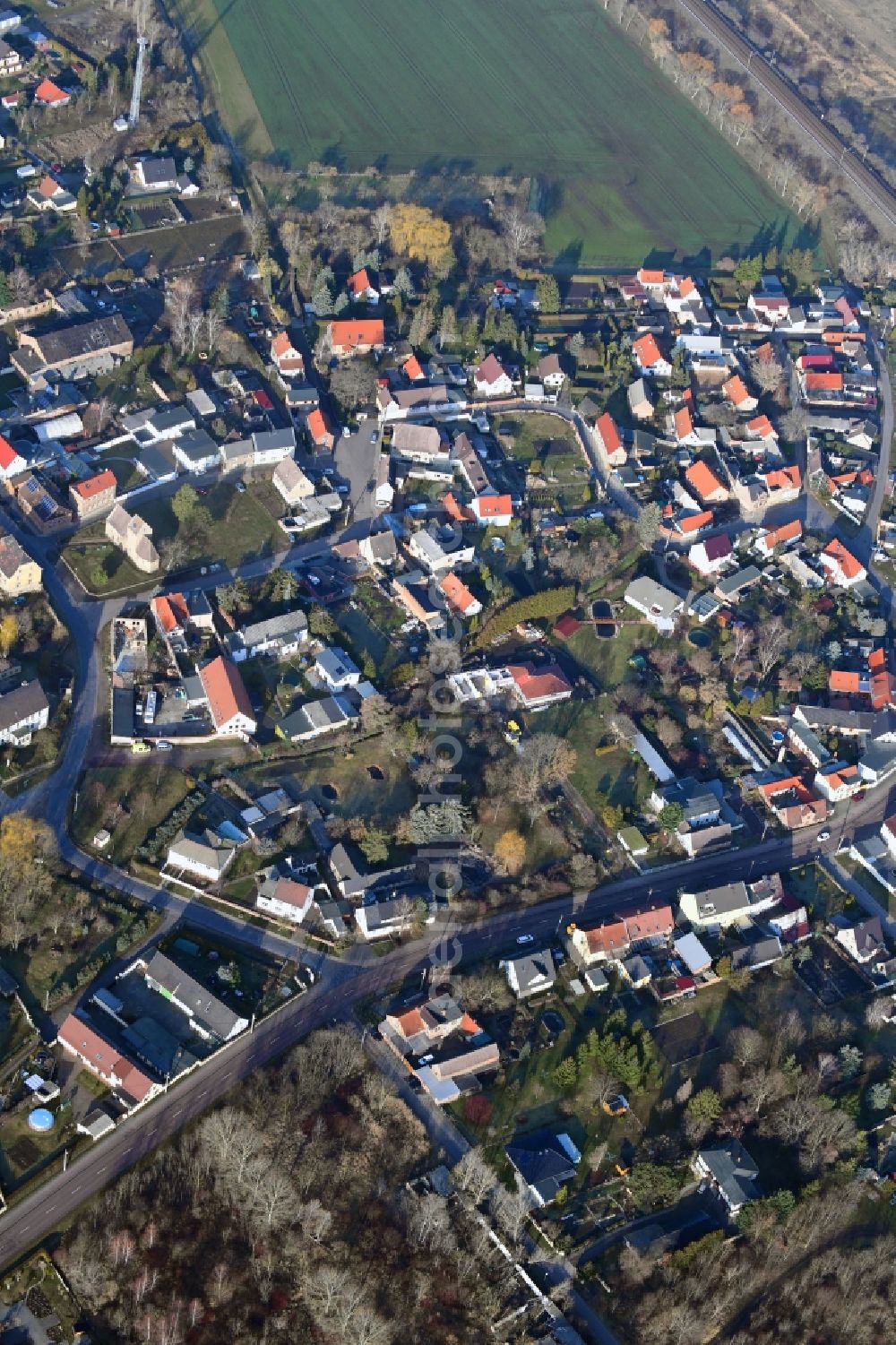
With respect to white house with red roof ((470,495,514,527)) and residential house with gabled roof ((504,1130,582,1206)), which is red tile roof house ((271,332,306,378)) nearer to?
white house with red roof ((470,495,514,527))

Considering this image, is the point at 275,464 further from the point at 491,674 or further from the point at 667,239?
the point at 667,239

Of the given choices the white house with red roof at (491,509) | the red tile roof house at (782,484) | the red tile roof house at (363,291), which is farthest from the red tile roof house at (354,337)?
the red tile roof house at (782,484)

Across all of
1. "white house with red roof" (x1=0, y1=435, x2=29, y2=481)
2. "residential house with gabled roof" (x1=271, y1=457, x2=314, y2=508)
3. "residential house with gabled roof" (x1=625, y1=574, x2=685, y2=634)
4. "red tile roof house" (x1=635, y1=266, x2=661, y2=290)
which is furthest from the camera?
"red tile roof house" (x1=635, y1=266, x2=661, y2=290)

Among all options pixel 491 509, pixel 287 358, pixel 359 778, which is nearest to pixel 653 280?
pixel 287 358

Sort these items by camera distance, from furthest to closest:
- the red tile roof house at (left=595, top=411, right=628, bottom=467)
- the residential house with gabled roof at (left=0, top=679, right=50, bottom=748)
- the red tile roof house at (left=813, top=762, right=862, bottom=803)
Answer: the red tile roof house at (left=595, top=411, right=628, bottom=467)
the red tile roof house at (left=813, top=762, right=862, bottom=803)
the residential house with gabled roof at (left=0, top=679, right=50, bottom=748)

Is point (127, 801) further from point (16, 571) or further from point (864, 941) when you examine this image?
point (864, 941)

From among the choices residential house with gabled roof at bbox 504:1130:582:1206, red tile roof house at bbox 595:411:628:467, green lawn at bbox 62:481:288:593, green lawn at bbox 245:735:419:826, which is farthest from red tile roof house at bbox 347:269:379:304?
residential house with gabled roof at bbox 504:1130:582:1206
